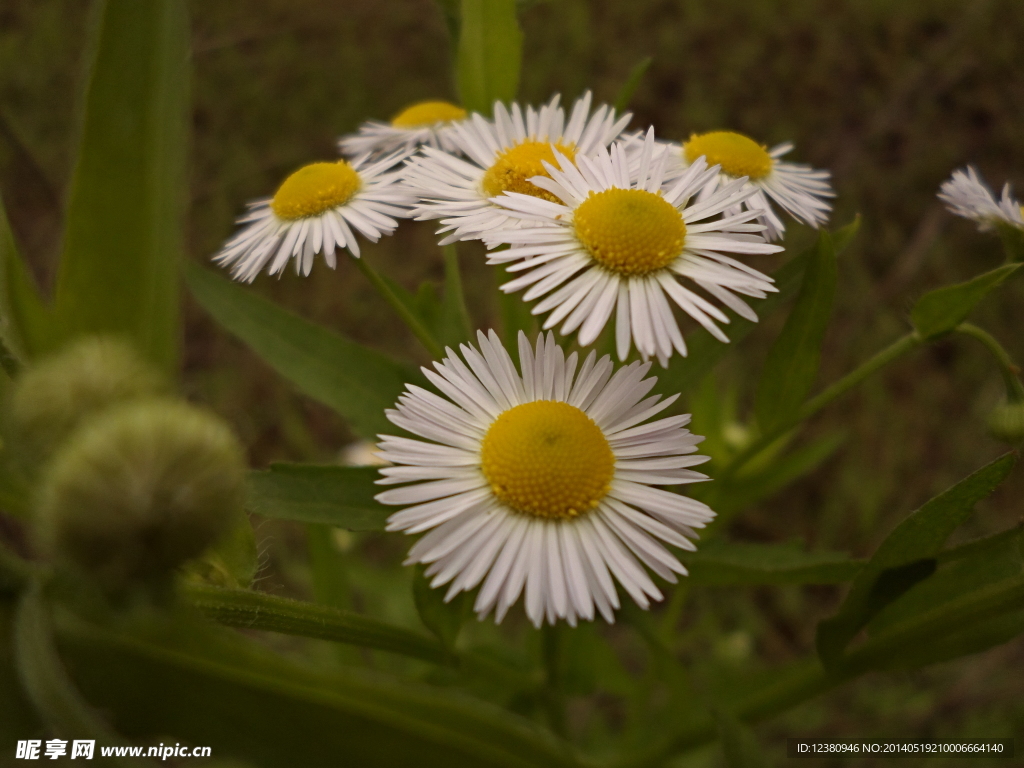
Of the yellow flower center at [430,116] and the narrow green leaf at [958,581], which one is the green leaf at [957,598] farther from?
the yellow flower center at [430,116]

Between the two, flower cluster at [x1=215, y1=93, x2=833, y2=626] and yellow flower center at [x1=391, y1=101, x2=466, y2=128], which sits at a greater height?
yellow flower center at [x1=391, y1=101, x2=466, y2=128]

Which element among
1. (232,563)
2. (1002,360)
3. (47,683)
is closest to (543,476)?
(232,563)

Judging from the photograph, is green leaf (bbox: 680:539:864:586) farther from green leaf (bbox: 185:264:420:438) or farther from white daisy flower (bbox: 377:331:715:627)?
green leaf (bbox: 185:264:420:438)

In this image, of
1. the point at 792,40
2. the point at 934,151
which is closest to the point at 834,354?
the point at 934,151

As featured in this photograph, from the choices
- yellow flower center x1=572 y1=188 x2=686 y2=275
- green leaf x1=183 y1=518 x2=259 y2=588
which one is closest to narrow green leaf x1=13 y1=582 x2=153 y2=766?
green leaf x1=183 y1=518 x2=259 y2=588

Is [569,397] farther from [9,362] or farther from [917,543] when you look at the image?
[9,362]

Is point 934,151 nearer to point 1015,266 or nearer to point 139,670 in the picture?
point 1015,266
